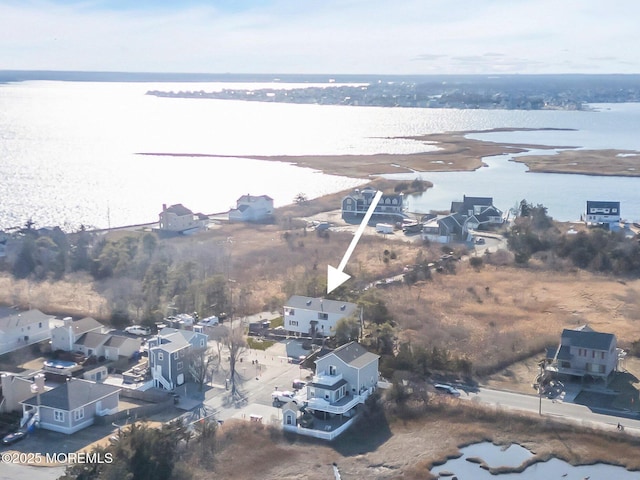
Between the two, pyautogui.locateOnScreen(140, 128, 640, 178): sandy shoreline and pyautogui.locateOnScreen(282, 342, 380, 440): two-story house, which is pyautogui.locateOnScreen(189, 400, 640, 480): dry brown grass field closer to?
pyautogui.locateOnScreen(282, 342, 380, 440): two-story house

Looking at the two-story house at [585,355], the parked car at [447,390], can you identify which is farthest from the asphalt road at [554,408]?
the two-story house at [585,355]

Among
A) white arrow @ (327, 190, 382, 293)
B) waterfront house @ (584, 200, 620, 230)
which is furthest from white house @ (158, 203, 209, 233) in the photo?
waterfront house @ (584, 200, 620, 230)

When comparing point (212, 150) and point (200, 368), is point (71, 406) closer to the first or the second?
point (200, 368)

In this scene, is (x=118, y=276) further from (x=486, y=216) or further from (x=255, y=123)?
(x=255, y=123)

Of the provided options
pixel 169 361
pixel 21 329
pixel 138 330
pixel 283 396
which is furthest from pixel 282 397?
pixel 21 329

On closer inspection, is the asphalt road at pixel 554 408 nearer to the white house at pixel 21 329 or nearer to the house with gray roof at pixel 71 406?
the house with gray roof at pixel 71 406

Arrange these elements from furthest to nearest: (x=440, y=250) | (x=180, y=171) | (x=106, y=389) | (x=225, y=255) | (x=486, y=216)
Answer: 1. (x=180, y=171)
2. (x=486, y=216)
3. (x=440, y=250)
4. (x=225, y=255)
5. (x=106, y=389)

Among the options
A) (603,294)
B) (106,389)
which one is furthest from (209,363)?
(603,294)
